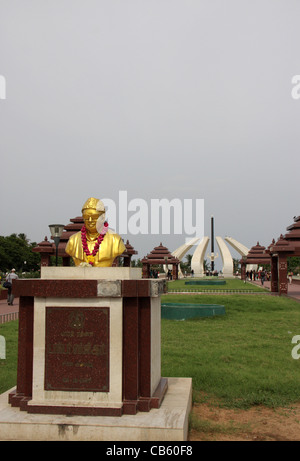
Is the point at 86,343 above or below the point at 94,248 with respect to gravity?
below

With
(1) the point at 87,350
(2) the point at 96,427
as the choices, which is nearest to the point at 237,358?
(1) the point at 87,350

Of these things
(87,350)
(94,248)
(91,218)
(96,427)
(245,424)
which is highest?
(91,218)

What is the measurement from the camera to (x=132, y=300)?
491 centimetres

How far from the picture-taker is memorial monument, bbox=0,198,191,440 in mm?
4727

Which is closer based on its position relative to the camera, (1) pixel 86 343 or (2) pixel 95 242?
(1) pixel 86 343

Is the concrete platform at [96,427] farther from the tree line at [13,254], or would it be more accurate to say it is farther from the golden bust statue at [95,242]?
the tree line at [13,254]

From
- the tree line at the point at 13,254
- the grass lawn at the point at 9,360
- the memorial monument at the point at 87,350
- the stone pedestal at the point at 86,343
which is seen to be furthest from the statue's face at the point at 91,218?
the tree line at the point at 13,254

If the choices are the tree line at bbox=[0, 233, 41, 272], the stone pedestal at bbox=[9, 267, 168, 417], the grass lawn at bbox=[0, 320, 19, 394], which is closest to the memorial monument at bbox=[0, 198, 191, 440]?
the stone pedestal at bbox=[9, 267, 168, 417]

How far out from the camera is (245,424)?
196 inches

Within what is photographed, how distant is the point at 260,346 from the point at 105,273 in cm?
523

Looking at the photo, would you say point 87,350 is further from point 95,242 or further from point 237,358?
point 237,358

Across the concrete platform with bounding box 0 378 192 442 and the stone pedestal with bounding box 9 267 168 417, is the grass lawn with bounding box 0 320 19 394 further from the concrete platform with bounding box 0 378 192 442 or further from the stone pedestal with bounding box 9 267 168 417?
the concrete platform with bounding box 0 378 192 442

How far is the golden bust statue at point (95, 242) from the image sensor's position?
18.0 ft

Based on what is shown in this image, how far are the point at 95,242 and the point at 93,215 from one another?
0.37 metres
